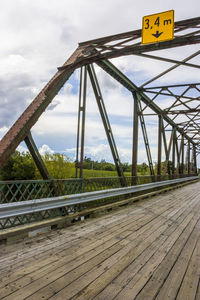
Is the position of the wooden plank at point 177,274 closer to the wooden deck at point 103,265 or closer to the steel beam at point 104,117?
the wooden deck at point 103,265

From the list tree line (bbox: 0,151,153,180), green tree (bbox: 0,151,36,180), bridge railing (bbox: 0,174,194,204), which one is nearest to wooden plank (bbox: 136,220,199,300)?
bridge railing (bbox: 0,174,194,204)

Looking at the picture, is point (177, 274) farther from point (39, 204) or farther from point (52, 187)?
point (52, 187)

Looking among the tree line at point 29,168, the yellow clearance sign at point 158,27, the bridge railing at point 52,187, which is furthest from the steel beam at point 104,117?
the tree line at point 29,168

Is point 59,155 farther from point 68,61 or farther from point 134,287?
point 134,287

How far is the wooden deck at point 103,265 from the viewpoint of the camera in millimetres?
2312

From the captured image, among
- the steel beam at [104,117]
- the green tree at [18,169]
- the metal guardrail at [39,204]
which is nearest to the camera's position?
Result: the metal guardrail at [39,204]

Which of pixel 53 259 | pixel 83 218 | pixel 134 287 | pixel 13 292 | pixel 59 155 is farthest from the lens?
pixel 59 155

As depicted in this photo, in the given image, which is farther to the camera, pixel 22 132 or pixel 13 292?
pixel 22 132

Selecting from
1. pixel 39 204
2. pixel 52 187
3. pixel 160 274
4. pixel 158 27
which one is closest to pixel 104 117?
pixel 158 27

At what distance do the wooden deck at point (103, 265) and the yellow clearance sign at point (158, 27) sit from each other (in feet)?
14.6

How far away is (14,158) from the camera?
28609 mm

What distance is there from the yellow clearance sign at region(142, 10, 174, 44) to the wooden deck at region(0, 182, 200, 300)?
14.6 feet

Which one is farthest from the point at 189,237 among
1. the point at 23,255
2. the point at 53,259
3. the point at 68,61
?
the point at 68,61

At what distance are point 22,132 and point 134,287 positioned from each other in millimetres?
3300
